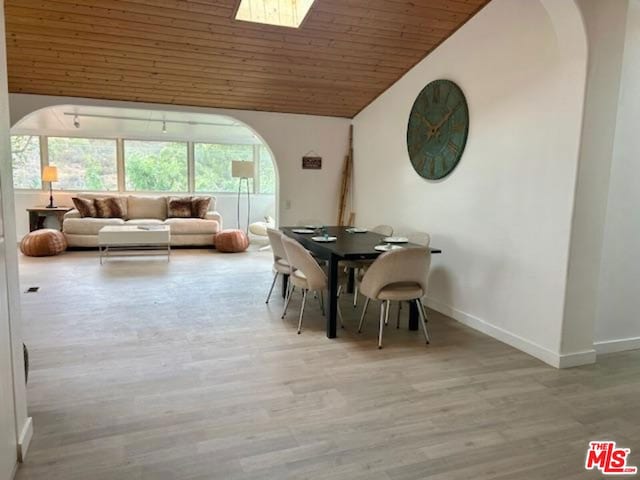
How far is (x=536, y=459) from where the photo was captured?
1.92 meters

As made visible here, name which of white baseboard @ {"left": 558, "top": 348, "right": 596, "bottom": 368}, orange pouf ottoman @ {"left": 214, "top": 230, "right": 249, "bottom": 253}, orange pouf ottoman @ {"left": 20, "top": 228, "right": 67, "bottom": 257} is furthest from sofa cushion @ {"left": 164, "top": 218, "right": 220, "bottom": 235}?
white baseboard @ {"left": 558, "top": 348, "right": 596, "bottom": 368}

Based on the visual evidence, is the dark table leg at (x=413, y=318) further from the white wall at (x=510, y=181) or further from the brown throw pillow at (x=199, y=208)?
the brown throw pillow at (x=199, y=208)

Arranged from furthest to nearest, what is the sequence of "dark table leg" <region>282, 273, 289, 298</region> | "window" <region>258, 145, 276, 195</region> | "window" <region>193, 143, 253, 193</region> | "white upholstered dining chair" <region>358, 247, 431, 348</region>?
"window" <region>258, 145, 276, 195</region> < "window" <region>193, 143, 253, 193</region> < "dark table leg" <region>282, 273, 289, 298</region> < "white upholstered dining chair" <region>358, 247, 431, 348</region>

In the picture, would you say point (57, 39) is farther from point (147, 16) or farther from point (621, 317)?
point (621, 317)

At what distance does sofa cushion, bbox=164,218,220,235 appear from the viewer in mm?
7289

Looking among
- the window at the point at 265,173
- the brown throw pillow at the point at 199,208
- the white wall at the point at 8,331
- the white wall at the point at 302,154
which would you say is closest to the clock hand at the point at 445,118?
the white wall at the point at 302,154

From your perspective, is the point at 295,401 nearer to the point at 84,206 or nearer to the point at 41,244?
the point at 41,244

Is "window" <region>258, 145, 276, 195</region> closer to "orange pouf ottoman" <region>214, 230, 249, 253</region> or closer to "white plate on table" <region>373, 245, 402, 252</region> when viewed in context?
"orange pouf ottoman" <region>214, 230, 249, 253</region>

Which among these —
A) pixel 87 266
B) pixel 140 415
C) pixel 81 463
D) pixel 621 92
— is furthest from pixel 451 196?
pixel 87 266

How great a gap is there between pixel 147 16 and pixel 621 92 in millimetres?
3660

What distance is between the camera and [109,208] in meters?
7.35

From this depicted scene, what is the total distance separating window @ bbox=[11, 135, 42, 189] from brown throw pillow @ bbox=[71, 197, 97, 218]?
3.51ft

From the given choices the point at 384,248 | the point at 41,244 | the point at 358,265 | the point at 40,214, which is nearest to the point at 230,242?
the point at 41,244

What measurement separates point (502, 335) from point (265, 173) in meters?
6.52
